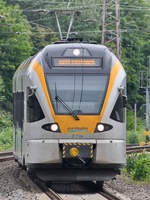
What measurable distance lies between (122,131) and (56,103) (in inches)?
63.5

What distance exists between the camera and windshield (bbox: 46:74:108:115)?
13703mm

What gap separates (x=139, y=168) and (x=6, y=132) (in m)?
22.3

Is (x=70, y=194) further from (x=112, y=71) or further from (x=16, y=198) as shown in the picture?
(x=112, y=71)

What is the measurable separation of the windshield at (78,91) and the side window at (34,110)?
33 centimetres

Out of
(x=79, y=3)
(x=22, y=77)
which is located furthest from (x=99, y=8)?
(x=22, y=77)

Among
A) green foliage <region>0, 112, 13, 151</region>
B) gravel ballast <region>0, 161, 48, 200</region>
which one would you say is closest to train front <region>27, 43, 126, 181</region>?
gravel ballast <region>0, 161, 48, 200</region>

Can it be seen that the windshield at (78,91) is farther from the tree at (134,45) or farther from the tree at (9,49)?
the tree at (134,45)

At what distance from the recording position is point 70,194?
1377 centimetres

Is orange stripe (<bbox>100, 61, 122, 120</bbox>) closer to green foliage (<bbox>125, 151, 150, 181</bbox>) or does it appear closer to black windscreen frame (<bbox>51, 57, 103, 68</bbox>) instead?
black windscreen frame (<bbox>51, 57, 103, 68</bbox>)

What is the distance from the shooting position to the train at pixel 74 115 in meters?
13.6

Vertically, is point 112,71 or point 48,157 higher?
point 112,71

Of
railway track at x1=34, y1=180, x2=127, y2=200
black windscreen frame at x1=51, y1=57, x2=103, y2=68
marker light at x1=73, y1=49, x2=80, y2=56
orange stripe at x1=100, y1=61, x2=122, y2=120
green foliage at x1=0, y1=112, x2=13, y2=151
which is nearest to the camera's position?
railway track at x1=34, y1=180, x2=127, y2=200

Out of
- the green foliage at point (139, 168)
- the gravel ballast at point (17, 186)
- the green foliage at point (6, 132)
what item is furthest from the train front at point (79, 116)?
the green foliage at point (6, 132)

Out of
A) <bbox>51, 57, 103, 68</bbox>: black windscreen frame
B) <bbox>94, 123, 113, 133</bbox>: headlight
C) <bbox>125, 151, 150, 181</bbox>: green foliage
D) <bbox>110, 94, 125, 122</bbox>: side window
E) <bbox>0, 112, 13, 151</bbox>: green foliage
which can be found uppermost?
<bbox>51, 57, 103, 68</bbox>: black windscreen frame
